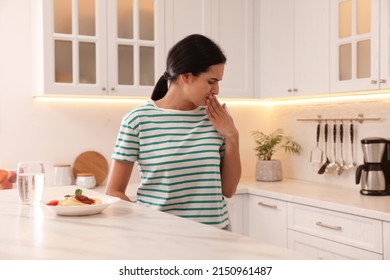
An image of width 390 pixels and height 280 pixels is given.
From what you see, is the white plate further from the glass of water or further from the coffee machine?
the coffee machine

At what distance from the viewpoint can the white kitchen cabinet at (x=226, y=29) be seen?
343cm

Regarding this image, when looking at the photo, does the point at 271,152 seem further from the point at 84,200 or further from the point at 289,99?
the point at 84,200

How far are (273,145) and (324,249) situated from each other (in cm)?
109

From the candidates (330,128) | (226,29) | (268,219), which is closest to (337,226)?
(268,219)

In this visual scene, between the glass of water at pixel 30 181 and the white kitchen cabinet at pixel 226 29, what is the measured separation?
1987mm

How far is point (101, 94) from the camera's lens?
321 centimetres

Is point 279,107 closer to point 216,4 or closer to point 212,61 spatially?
point 216,4

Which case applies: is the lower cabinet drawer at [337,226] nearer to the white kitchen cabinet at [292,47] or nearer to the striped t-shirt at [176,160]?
the white kitchen cabinet at [292,47]

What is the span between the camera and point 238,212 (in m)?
3.35

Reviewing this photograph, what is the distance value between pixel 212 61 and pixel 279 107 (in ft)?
7.56

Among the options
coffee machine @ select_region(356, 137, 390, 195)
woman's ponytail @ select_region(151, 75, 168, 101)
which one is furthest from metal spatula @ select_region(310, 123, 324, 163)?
woman's ponytail @ select_region(151, 75, 168, 101)

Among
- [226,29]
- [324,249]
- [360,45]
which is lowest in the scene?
[324,249]

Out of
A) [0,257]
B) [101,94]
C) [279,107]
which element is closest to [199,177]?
[0,257]

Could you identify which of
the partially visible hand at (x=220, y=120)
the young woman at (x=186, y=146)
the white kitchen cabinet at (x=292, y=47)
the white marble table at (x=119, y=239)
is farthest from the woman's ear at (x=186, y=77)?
the white kitchen cabinet at (x=292, y=47)
